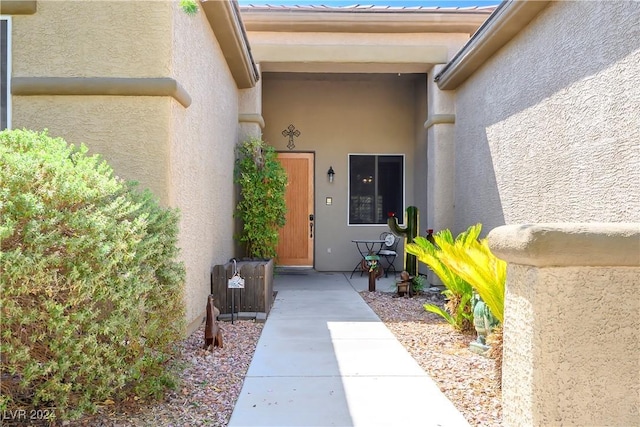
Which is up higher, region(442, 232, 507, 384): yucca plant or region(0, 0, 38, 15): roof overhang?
region(0, 0, 38, 15): roof overhang

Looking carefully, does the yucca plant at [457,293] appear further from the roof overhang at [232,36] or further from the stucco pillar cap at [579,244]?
the roof overhang at [232,36]

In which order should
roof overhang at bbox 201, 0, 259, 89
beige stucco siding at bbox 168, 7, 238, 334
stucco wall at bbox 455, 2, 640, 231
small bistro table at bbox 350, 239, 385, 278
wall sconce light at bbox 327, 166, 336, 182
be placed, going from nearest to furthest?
stucco wall at bbox 455, 2, 640, 231 → beige stucco siding at bbox 168, 7, 238, 334 → roof overhang at bbox 201, 0, 259, 89 → small bistro table at bbox 350, 239, 385, 278 → wall sconce light at bbox 327, 166, 336, 182

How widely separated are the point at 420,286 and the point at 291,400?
434cm

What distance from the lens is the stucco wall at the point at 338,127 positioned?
979 cm

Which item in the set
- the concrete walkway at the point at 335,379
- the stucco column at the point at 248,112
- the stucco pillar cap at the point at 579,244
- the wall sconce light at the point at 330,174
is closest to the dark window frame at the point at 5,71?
the concrete walkway at the point at 335,379

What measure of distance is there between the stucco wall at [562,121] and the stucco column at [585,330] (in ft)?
4.74

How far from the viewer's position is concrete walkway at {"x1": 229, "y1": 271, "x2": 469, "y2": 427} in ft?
9.06

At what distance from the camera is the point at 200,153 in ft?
16.0

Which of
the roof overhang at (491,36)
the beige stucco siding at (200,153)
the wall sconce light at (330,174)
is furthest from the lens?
the wall sconce light at (330,174)

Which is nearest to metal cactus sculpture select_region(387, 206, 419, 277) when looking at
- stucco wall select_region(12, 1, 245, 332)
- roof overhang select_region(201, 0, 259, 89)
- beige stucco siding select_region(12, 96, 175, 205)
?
roof overhang select_region(201, 0, 259, 89)

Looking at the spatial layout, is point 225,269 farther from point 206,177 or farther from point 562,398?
point 562,398

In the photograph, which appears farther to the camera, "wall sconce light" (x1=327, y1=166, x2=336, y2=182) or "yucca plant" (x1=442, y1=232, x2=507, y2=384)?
"wall sconce light" (x1=327, y1=166, x2=336, y2=182)

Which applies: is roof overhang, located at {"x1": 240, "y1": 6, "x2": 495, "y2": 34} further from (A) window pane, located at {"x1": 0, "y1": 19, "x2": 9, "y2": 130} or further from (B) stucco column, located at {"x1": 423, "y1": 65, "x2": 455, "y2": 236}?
(A) window pane, located at {"x1": 0, "y1": 19, "x2": 9, "y2": 130}

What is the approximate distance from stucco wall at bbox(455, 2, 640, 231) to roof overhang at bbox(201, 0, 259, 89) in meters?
3.24
